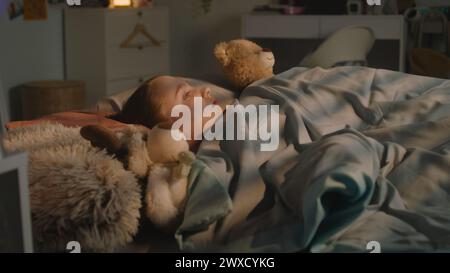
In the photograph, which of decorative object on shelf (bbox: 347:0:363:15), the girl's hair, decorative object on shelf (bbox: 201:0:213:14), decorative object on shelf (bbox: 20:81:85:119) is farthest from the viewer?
decorative object on shelf (bbox: 201:0:213:14)

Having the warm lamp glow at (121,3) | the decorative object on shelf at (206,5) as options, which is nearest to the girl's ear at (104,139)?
the warm lamp glow at (121,3)

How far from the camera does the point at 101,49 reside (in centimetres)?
318

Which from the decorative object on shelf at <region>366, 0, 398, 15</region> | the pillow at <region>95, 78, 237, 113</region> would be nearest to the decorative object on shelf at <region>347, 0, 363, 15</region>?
the decorative object on shelf at <region>366, 0, 398, 15</region>

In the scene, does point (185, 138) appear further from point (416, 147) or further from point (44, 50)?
point (44, 50)

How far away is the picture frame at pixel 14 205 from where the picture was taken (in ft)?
2.74

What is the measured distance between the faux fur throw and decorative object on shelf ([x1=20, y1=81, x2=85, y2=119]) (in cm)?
187

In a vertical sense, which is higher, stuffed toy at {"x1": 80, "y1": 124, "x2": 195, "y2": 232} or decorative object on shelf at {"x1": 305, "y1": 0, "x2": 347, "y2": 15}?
decorative object on shelf at {"x1": 305, "y1": 0, "x2": 347, "y2": 15}

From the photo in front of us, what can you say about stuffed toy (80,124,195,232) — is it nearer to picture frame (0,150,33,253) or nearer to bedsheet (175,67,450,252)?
bedsheet (175,67,450,252)

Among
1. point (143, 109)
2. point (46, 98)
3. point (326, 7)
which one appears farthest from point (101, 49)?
point (143, 109)

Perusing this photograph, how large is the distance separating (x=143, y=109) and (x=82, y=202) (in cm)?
44

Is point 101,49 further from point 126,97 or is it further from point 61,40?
point 126,97

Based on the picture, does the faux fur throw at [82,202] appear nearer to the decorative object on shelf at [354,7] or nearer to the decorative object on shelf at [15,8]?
the decorative object on shelf at [15,8]

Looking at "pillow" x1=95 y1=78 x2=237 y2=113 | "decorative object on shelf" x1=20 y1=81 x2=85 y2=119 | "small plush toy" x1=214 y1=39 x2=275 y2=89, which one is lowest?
"decorative object on shelf" x1=20 y1=81 x2=85 y2=119

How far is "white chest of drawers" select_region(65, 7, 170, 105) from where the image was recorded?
318 cm
